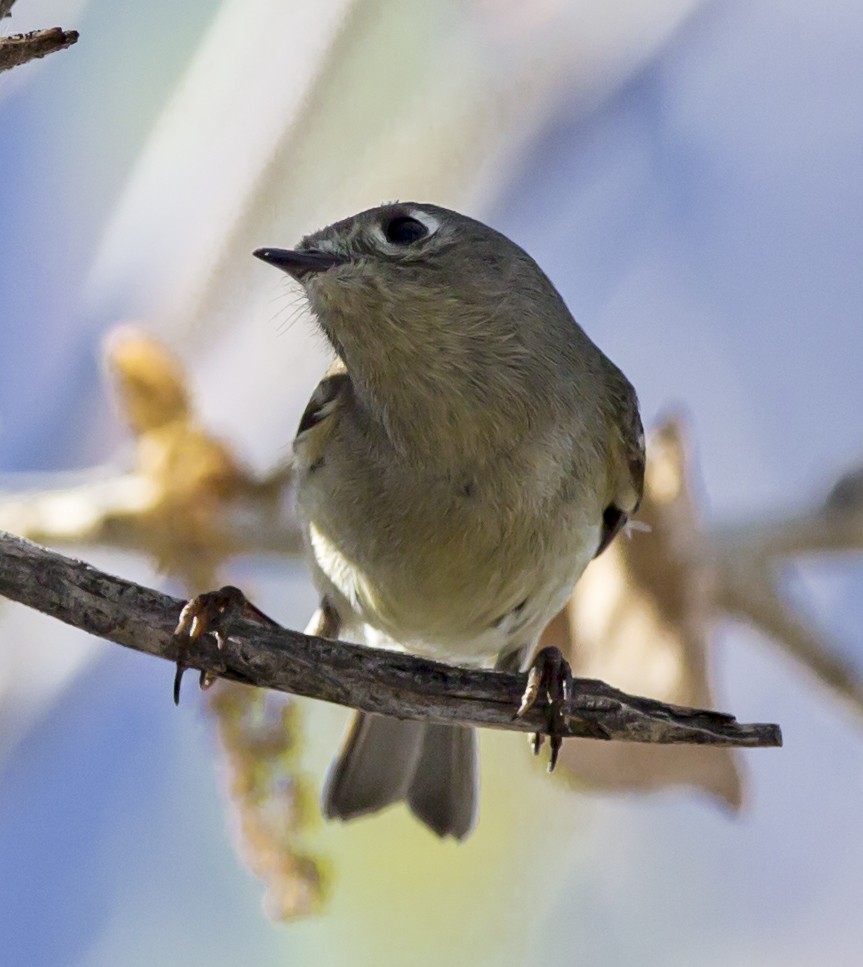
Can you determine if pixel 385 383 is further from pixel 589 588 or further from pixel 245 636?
pixel 589 588

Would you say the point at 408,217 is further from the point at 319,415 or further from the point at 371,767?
the point at 371,767

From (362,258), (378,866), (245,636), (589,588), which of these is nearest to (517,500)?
(362,258)

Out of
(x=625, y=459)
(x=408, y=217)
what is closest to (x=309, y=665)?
(x=408, y=217)

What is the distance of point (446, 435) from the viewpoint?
5.01ft

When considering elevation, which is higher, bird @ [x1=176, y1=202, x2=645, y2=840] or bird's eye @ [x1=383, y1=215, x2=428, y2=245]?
bird's eye @ [x1=383, y1=215, x2=428, y2=245]

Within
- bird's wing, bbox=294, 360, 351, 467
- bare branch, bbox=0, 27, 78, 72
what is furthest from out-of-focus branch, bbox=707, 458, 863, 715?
bare branch, bbox=0, 27, 78, 72

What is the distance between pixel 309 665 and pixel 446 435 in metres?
0.48

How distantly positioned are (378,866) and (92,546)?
127 centimetres

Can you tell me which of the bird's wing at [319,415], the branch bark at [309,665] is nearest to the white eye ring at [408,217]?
the bird's wing at [319,415]

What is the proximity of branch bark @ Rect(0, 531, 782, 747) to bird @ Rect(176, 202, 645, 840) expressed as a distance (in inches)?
8.2

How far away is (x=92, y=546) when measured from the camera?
6.33 ft

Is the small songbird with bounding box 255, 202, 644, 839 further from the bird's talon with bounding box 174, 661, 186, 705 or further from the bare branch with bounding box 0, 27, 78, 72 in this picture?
the bare branch with bounding box 0, 27, 78, 72

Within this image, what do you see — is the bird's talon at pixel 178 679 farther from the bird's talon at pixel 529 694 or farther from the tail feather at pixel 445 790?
the tail feather at pixel 445 790

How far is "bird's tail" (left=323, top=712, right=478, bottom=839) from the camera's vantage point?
6.30 ft
